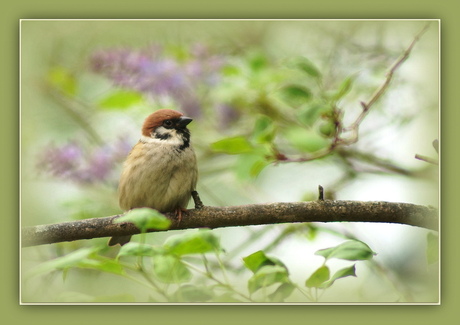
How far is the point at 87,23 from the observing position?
8.48ft

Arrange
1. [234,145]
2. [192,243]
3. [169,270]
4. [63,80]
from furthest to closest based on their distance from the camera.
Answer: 1. [63,80]
2. [234,145]
3. [169,270]
4. [192,243]

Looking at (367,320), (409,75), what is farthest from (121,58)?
(367,320)

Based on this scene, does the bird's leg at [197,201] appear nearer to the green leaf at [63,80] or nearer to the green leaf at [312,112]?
the green leaf at [312,112]

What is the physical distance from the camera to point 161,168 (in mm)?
2531

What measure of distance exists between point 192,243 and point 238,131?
1.00m

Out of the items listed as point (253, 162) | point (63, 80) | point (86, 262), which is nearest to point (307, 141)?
point (253, 162)

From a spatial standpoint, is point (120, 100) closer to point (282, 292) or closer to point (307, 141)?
point (307, 141)

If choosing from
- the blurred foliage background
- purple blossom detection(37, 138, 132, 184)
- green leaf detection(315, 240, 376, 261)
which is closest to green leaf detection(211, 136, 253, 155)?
the blurred foliage background

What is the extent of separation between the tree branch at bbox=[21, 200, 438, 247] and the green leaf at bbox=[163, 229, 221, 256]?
1.13 ft

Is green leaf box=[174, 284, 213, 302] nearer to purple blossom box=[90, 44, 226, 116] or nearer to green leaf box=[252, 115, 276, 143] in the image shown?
green leaf box=[252, 115, 276, 143]

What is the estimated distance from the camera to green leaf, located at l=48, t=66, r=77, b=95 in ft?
8.46
